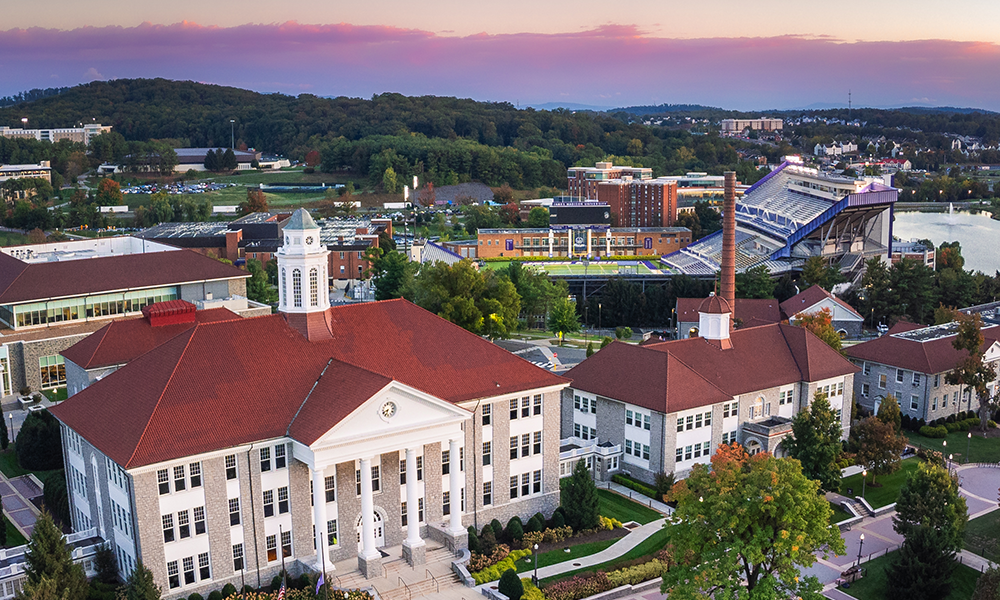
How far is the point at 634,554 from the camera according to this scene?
42375 mm

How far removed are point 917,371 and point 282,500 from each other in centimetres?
4594

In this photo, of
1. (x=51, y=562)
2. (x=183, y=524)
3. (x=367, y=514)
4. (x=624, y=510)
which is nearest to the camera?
(x=51, y=562)

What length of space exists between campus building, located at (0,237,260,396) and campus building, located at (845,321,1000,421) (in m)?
44.5

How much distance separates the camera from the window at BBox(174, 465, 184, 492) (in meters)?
35.6

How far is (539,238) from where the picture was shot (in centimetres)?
13150

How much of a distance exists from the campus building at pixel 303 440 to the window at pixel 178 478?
0.25ft

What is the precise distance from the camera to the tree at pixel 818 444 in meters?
49.9

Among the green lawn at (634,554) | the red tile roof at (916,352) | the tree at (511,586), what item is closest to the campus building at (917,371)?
the red tile roof at (916,352)

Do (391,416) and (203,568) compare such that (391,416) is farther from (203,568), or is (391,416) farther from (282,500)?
(203,568)

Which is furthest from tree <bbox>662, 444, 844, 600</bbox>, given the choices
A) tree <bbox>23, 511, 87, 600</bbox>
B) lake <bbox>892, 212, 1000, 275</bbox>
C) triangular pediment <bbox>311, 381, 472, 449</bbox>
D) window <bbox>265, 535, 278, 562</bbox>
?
lake <bbox>892, 212, 1000, 275</bbox>

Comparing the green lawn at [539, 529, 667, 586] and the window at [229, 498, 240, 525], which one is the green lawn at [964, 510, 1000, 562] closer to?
the green lawn at [539, 529, 667, 586]

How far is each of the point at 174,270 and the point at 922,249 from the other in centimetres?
9449

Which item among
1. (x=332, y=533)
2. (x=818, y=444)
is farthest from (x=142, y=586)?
(x=818, y=444)

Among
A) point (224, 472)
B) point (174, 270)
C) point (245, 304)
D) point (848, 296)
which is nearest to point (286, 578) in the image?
point (224, 472)
